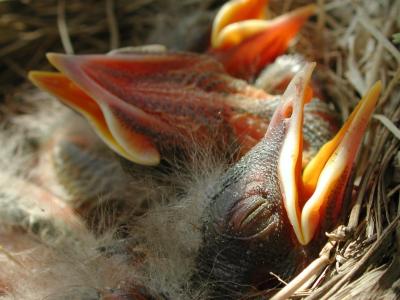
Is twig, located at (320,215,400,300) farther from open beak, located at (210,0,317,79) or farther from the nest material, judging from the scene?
open beak, located at (210,0,317,79)

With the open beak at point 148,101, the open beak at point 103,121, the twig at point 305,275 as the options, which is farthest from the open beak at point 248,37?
the twig at point 305,275

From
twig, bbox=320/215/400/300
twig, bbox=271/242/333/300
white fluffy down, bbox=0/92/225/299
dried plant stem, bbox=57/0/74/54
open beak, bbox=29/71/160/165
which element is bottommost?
white fluffy down, bbox=0/92/225/299

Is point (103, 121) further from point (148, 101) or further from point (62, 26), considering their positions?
point (62, 26)

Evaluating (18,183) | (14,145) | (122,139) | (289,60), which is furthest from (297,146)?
(14,145)

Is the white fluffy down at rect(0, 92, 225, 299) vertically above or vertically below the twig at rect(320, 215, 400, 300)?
below

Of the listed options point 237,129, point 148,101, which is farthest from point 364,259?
point 148,101

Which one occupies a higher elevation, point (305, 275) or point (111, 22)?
point (111, 22)

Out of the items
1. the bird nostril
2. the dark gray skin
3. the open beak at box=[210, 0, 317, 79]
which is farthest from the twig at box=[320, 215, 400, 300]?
the open beak at box=[210, 0, 317, 79]

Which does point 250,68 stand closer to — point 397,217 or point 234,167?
point 234,167
